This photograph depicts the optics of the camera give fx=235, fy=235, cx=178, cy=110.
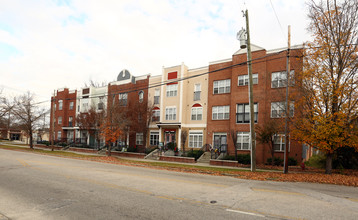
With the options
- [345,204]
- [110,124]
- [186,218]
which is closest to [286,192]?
[345,204]

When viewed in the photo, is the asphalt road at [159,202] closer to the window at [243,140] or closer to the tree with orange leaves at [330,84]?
the tree with orange leaves at [330,84]

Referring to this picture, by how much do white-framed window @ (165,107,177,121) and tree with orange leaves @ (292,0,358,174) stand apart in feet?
57.7

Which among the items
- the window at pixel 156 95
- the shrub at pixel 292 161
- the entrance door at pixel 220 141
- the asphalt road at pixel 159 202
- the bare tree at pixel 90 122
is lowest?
the shrub at pixel 292 161

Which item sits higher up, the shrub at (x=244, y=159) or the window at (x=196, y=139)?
the window at (x=196, y=139)

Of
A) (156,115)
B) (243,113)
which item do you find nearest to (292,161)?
(243,113)

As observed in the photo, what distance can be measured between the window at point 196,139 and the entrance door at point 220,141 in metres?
2.13

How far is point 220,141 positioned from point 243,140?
2837 millimetres

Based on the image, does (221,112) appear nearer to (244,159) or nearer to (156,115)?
(244,159)

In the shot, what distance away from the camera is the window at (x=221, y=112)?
26516mm

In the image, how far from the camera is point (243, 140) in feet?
80.2

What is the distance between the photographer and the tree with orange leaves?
13.0 m

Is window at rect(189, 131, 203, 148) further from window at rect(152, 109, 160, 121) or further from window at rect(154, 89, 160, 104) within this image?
window at rect(154, 89, 160, 104)

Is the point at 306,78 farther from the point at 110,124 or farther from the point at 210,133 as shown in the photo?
the point at 110,124

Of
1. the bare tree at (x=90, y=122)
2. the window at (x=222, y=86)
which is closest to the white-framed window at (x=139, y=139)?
the bare tree at (x=90, y=122)
